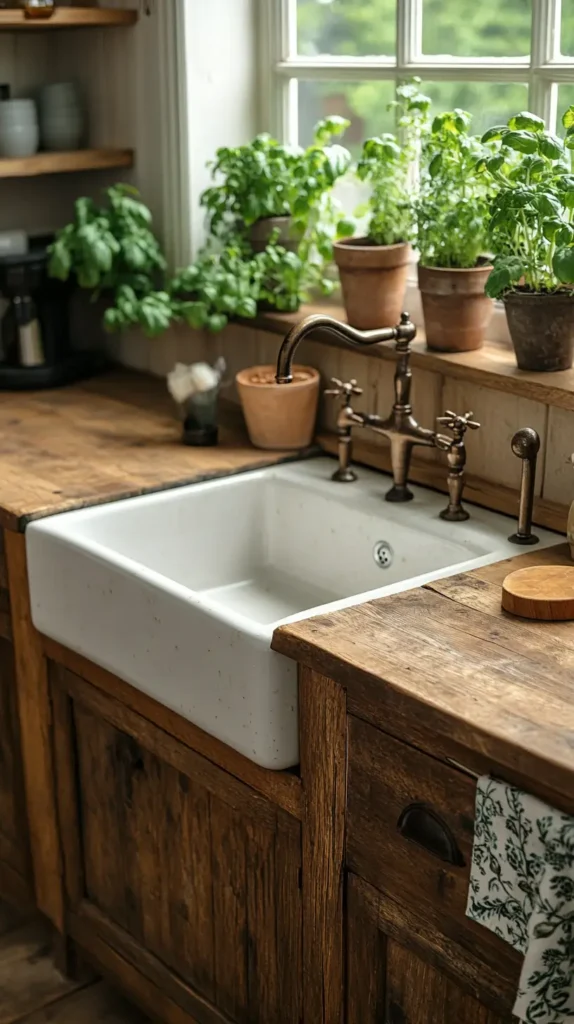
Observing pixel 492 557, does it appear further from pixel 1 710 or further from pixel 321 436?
pixel 1 710

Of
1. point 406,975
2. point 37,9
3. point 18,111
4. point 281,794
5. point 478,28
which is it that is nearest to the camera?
point 406,975

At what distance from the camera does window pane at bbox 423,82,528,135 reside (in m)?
2.30

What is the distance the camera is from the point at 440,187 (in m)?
2.20

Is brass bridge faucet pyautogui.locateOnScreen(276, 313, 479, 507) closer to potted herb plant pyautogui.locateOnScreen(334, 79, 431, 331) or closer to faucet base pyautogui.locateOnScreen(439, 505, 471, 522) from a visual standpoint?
faucet base pyautogui.locateOnScreen(439, 505, 471, 522)

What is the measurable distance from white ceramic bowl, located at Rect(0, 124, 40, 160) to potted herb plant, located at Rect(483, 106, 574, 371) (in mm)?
1212

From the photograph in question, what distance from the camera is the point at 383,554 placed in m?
2.21

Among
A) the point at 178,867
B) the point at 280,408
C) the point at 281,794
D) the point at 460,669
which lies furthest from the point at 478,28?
the point at 178,867

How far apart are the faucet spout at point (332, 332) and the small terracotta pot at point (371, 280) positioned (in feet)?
0.77

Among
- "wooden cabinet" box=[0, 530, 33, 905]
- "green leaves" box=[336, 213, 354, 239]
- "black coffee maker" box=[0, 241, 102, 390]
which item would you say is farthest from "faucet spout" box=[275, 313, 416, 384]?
"black coffee maker" box=[0, 241, 102, 390]

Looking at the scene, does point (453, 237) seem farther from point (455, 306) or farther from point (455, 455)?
point (455, 455)

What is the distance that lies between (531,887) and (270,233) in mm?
1603

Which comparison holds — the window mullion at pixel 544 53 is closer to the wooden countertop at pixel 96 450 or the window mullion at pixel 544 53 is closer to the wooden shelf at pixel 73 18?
the wooden countertop at pixel 96 450

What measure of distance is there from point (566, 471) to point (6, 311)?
143cm

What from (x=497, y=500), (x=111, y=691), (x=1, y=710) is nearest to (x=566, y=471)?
(x=497, y=500)
